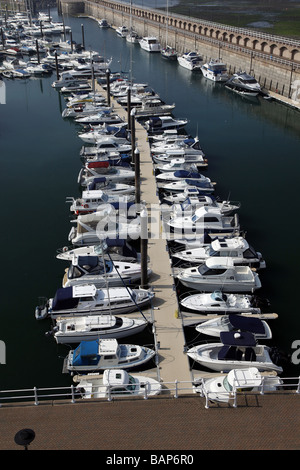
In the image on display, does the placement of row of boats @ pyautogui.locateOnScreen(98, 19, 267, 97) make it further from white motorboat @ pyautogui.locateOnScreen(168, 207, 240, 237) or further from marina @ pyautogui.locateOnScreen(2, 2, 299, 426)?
white motorboat @ pyautogui.locateOnScreen(168, 207, 240, 237)

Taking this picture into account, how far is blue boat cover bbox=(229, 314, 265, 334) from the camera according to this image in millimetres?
27772

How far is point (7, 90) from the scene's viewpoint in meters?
90.6

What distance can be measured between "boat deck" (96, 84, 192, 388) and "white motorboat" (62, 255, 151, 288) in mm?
1605

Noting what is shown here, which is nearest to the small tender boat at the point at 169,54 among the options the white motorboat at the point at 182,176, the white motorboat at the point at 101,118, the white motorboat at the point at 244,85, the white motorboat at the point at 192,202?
the white motorboat at the point at 244,85

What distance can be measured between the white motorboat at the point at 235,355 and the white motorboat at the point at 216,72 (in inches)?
3028

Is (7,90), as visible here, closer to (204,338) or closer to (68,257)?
(68,257)

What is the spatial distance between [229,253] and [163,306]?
23.1ft

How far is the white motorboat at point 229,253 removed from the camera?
34250mm

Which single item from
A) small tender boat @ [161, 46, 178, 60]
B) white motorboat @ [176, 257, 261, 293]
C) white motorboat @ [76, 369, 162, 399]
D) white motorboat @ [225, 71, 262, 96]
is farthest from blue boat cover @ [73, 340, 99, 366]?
small tender boat @ [161, 46, 178, 60]

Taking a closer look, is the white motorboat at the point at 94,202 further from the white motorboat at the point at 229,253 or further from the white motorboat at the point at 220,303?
the white motorboat at the point at 220,303

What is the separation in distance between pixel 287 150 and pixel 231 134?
9105mm

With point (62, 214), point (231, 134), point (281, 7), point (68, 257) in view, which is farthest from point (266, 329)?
point (281, 7)

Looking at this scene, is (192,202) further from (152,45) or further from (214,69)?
(152,45)
